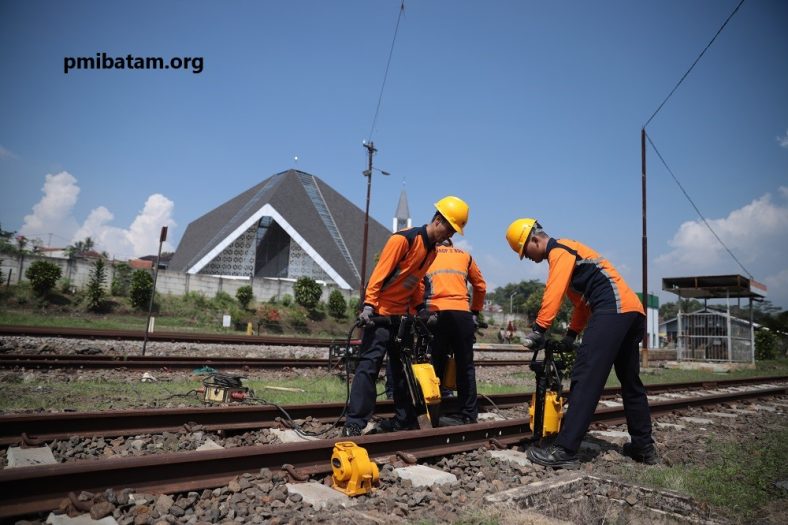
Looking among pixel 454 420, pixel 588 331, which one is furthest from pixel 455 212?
pixel 454 420

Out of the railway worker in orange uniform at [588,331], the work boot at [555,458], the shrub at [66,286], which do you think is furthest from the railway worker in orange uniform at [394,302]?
the shrub at [66,286]

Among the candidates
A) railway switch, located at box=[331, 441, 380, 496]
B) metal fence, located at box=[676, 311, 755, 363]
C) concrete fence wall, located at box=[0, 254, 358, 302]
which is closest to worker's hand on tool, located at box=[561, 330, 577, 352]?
railway switch, located at box=[331, 441, 380, 496]

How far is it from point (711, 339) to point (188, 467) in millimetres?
25656

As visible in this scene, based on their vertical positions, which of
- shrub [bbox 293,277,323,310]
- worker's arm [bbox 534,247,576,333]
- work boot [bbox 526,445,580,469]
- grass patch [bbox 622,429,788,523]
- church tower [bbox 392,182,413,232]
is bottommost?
grass patch [bbox 622,429,788,523]

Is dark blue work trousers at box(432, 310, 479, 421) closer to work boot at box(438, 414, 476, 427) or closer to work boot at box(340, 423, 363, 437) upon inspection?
work boot at box(438, 414, 476, 427)

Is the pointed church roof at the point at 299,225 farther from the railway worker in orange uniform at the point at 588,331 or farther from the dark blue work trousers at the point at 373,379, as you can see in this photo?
the railway worker in orange uniform at the point at 588,331

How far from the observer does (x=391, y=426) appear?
5367 millimetres

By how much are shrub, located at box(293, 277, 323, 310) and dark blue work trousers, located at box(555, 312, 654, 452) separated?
1148 inches

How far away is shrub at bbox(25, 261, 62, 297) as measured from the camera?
2339 centimetres

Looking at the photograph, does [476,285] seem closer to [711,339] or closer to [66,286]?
[711,339]

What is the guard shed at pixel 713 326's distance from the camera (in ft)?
75.2

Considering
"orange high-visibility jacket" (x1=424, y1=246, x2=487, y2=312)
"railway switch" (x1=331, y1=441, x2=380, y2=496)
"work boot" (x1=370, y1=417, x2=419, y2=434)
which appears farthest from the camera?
"orange high-visibility jacket" (x1=424, y1=246, x2=487, y2=312)

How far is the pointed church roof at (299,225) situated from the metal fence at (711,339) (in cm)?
2972

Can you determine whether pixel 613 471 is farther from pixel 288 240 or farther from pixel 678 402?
pixel 288 240
